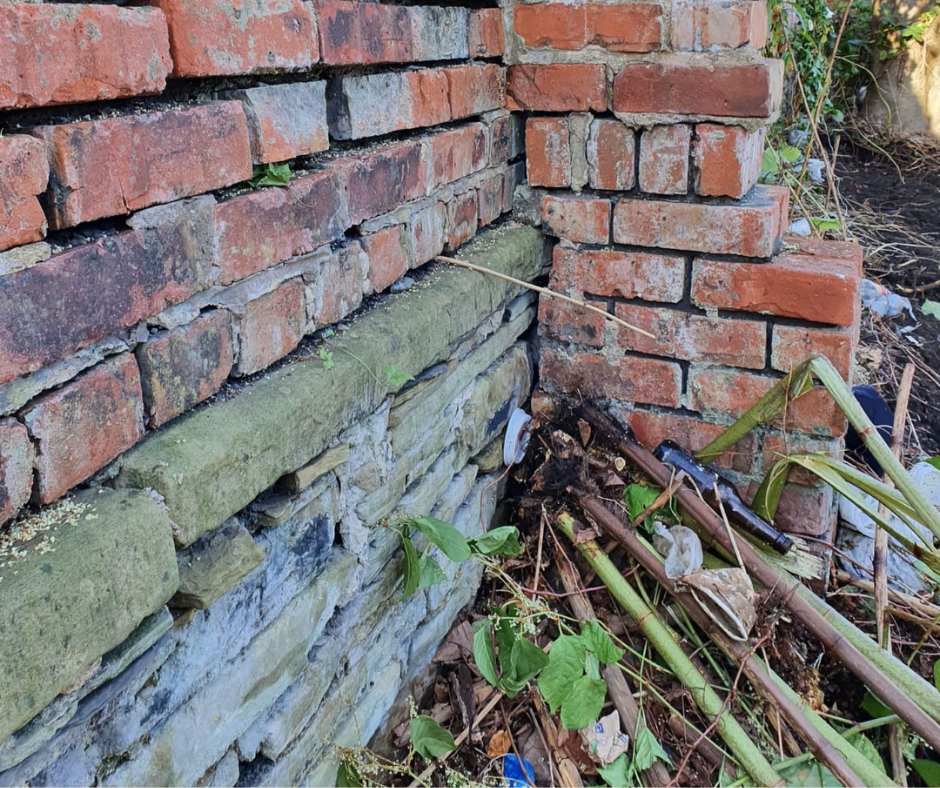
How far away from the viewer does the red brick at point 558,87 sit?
6.37 ft

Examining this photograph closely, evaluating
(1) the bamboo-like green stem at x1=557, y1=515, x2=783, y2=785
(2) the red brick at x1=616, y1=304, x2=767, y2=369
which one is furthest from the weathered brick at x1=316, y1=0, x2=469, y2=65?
(1) the bamboo-like green stem at x1=557, y1=515, x2=783, y2=785

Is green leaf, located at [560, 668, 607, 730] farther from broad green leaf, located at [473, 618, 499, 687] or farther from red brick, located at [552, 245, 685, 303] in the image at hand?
red brick, located at [552, 245, 685, 303]

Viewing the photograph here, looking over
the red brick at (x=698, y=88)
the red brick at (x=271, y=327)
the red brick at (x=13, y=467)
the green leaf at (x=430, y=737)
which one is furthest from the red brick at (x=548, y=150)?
the red brick at (x=13, y=467)

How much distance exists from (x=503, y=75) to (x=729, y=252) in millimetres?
676

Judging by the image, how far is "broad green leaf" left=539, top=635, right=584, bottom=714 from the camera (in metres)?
1.66

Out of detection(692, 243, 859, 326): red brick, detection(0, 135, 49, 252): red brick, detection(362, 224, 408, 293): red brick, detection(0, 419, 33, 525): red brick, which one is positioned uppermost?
detection(0, 135, 49, 252): red brick

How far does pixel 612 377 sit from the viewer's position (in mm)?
2139

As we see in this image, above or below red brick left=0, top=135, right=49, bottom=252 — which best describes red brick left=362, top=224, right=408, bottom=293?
below

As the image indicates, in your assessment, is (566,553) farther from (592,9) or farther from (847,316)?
(592,9)

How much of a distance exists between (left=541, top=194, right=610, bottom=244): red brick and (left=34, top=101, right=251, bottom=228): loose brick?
1.02m

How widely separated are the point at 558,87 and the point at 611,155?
0.20 metres

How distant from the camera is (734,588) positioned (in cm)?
175

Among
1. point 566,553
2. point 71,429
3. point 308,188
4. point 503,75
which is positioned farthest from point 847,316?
point 71,429

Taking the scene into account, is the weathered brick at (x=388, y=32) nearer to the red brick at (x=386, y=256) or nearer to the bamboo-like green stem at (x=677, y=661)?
the red brick at (x=386, y=256)
